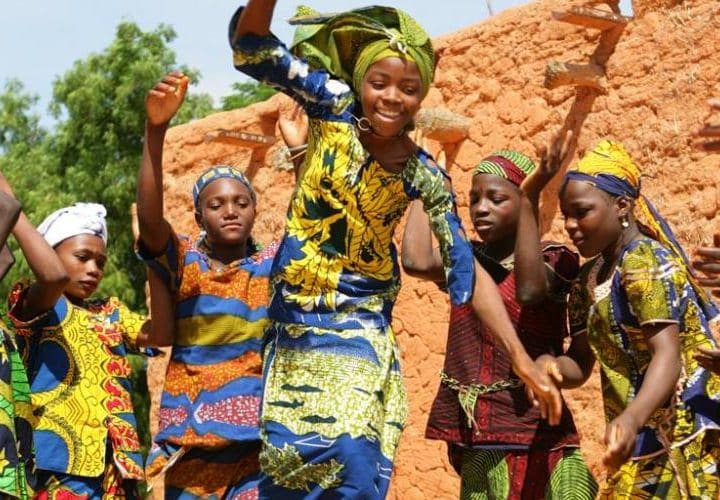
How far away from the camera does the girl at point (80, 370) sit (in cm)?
568

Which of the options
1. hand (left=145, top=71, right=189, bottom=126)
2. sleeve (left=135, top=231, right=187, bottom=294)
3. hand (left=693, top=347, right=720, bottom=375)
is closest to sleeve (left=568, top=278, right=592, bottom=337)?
hand (left=693, top=347, right=720, bottom=375)

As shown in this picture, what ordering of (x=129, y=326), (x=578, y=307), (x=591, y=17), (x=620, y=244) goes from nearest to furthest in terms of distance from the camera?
1. (x=620, y=244)
2. (x=578, y=307)
3. (x=129, y=326)
4. (x=591, y=17)

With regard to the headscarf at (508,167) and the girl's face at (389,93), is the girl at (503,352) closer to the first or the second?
the headscarf at (508,167)

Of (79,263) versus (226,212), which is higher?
(226,212)

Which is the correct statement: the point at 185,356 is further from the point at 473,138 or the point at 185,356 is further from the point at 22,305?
the point at 473,138

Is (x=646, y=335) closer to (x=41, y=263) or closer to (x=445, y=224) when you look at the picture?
(x=445, y=224)

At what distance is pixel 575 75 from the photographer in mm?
7883

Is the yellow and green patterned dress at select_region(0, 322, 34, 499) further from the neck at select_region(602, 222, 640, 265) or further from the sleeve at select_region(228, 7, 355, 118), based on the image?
the neck at select_region(602, 222, 640, 265)

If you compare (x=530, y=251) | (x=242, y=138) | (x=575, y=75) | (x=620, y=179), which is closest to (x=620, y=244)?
(x=620, y=179)

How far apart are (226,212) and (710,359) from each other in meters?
2.01

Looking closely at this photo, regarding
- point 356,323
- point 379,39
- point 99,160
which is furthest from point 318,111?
point 99,160

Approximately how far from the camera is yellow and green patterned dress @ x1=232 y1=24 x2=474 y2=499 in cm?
409

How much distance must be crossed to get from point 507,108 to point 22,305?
4.01 m

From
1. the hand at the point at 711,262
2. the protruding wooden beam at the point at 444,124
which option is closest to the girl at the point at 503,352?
the hand at the point at 711,262
